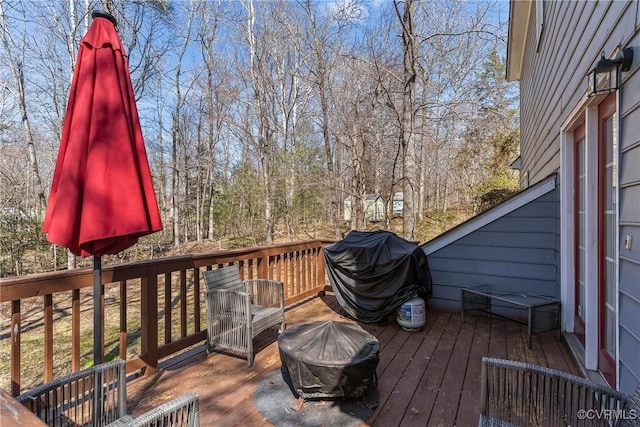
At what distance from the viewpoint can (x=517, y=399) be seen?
1.56 metres

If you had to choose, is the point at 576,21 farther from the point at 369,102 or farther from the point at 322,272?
the point at 369,102

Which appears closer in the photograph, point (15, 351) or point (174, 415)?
point (174, 415)

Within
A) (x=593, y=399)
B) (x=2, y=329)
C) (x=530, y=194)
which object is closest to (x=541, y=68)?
(x=530, y=194)

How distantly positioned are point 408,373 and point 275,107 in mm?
11384

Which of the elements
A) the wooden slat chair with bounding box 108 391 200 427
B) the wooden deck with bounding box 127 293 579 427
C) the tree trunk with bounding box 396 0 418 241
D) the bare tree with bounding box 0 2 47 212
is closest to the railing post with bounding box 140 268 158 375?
the wooden deck with bounding box 127 293 579 427

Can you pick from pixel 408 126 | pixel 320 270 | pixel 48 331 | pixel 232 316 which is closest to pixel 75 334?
pixel 48 331

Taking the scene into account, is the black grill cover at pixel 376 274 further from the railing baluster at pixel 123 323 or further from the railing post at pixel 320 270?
the railing baluster at pixel 123 323

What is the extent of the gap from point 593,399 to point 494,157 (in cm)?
1369

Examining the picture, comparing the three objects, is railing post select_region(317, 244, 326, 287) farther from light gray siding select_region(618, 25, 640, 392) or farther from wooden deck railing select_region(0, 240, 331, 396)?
light gray siding select_region(618, 25, 640, 392)

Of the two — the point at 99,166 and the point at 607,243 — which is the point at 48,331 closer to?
the point at 99,166

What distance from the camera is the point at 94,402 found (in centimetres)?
162

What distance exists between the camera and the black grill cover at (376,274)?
3756 mm

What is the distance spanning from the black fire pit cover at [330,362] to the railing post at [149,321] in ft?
4.23

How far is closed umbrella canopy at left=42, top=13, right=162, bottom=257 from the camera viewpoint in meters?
1.66
